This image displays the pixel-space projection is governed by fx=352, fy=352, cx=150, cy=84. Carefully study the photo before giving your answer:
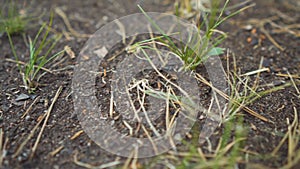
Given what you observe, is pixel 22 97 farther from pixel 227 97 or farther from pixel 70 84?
pixel 227 97

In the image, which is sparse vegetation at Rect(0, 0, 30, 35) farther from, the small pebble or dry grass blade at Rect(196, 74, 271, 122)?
dry grass blade at Rect(196, 74, 271, 122)

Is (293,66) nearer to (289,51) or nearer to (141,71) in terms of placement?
(289,51)

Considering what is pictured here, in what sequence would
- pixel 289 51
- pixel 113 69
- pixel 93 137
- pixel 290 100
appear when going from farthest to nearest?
pixel 289 51 < pixel 113 69 < pixel 290 100 < pixel 93 137

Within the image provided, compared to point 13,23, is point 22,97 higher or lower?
lower

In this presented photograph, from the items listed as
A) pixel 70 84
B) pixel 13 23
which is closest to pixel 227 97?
pixel 70 84

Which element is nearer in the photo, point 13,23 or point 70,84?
point 70,84

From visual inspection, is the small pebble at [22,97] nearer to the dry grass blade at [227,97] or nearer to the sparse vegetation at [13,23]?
the sparse vegetation at [13,23]

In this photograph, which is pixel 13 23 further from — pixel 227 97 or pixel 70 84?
pixel 227 97

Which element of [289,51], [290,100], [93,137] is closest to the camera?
[93,137]

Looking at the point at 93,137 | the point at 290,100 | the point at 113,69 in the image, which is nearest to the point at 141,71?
the point at 113,69

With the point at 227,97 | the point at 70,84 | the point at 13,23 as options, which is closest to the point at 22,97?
the point at 70,84
